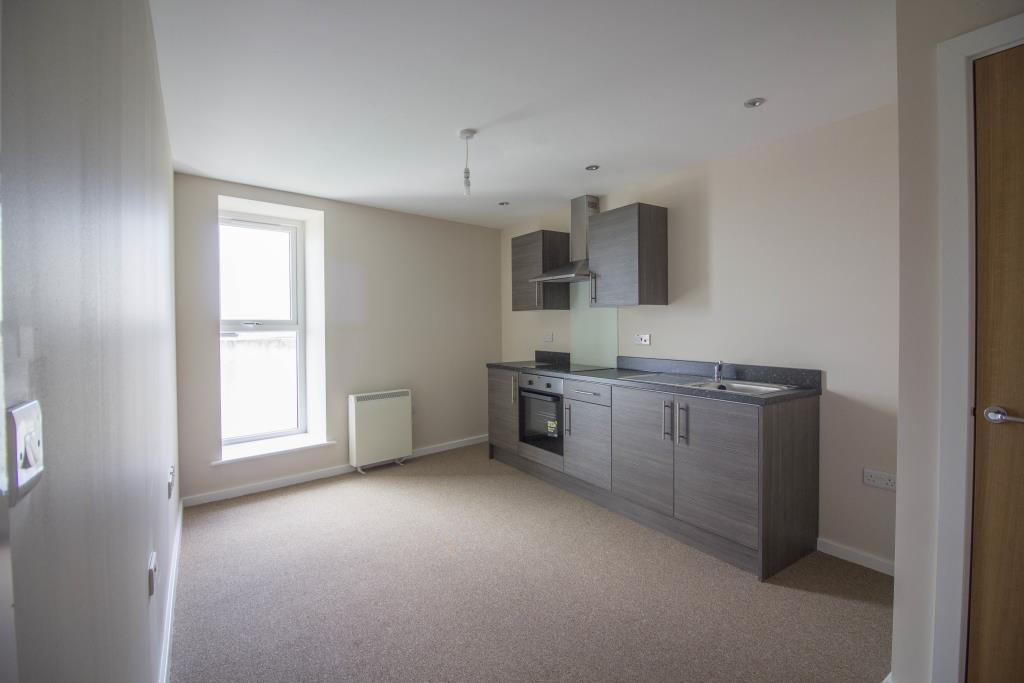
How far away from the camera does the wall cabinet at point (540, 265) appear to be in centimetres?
454

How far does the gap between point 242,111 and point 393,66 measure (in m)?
1.03

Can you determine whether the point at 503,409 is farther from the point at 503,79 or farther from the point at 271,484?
the point at 503,79

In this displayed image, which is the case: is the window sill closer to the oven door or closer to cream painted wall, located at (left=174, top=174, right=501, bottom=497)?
cream painted wall, located at (left=174, top=174, right=501, bottom=497)

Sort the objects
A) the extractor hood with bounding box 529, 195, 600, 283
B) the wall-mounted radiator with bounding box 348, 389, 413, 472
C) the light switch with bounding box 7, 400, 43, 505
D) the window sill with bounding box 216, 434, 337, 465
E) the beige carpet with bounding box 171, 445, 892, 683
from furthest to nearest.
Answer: the wall-mounted radiator with bounding box 348, 389, 413, 472
the extractor hood with bounding box 529, 195, 600, 283
the window sill with bounding box 216, 434, 337, 465
the beige carpet with bounding box 171, 445, 892, 683
the light switch with bounding box 7, 400, 43, 505

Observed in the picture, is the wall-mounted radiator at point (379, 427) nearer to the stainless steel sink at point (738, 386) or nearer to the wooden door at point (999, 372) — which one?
the stainless steel sink at point (738, 386)

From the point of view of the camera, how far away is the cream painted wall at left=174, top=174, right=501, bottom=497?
3.65 metres

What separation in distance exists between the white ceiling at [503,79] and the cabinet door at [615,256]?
17.3 inches

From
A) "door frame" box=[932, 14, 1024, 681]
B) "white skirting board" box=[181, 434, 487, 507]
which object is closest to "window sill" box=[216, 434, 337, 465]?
"white skirting board" box=[181, 434, 487, 507]

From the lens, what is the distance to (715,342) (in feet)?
11.2

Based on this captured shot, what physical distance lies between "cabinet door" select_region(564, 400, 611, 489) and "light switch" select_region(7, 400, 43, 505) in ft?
10.4

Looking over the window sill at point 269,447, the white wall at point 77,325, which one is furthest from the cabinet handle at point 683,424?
the window sill at point 269,447

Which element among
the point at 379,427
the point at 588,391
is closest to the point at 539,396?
the point at 588,391

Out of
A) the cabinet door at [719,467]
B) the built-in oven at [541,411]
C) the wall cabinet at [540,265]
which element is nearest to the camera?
the cabinet door at [719,467]

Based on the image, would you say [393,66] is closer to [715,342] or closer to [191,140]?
[191,140]
